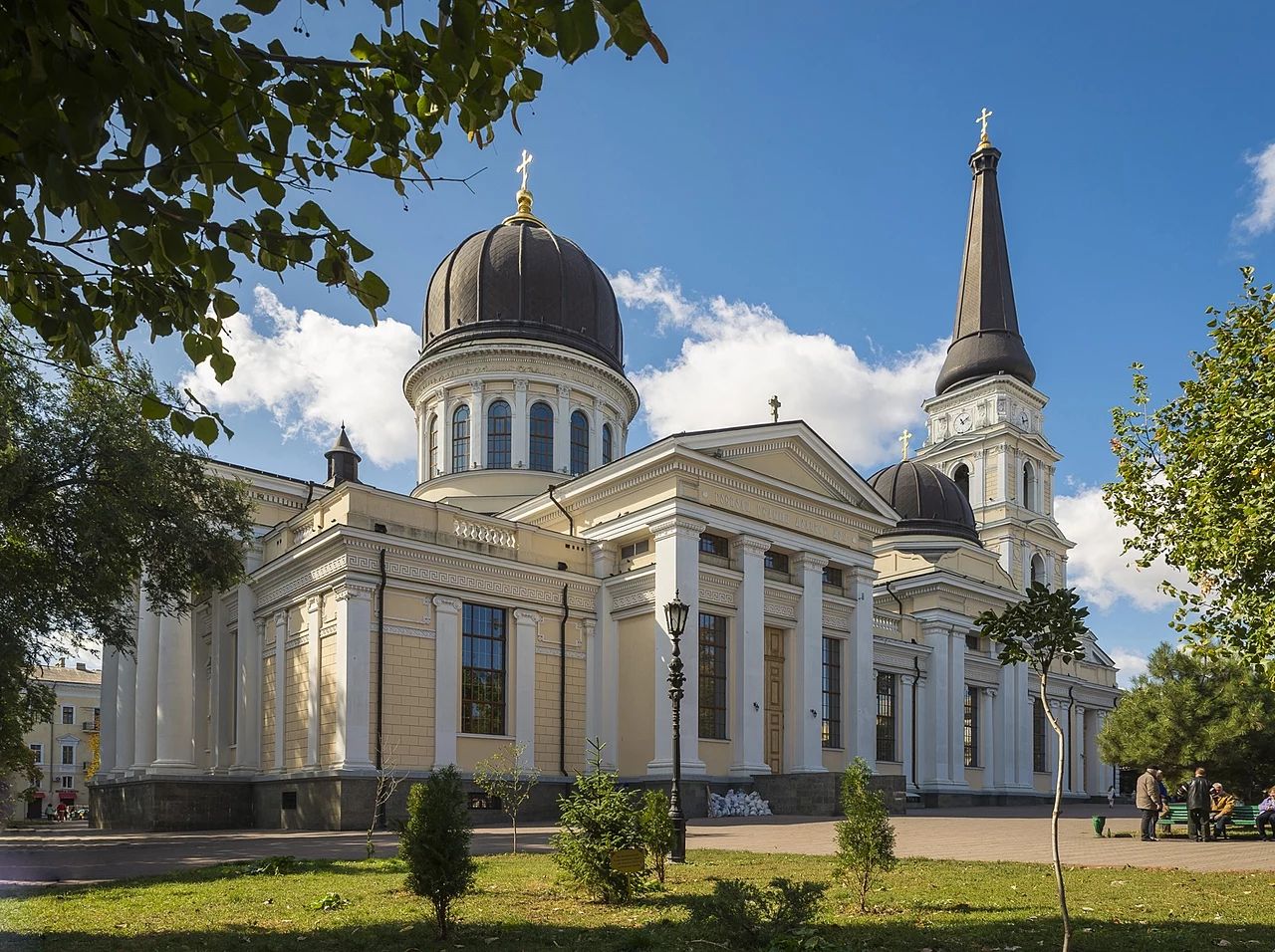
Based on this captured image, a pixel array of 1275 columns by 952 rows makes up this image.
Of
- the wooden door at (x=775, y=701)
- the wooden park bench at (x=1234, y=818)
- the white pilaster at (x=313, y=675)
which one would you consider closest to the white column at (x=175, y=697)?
the white pilaster at (x=313, y=675)

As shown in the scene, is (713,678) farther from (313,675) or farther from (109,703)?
(109,703)

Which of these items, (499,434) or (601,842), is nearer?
(601,842)

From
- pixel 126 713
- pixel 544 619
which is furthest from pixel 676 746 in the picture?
pixel 126 713

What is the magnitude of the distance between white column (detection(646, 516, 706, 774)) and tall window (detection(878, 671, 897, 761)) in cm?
1275

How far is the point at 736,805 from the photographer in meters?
29.0

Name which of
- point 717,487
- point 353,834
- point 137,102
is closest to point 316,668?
point 353,834

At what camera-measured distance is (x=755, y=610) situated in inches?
1199

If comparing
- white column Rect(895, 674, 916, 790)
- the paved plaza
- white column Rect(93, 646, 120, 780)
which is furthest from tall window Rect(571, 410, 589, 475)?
white column Rect(93, 646, 120, 780)

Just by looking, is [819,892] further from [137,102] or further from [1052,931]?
[137,102]

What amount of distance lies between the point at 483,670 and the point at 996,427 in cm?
4526

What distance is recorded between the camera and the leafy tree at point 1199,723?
28906 mm

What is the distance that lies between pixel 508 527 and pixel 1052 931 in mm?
21846

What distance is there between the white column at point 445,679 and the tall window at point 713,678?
22.2 ft

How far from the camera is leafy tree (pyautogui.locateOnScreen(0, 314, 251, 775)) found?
2055cm
